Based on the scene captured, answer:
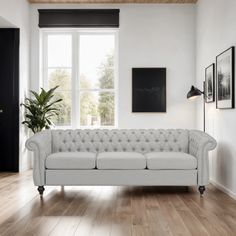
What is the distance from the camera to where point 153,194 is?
4590mm

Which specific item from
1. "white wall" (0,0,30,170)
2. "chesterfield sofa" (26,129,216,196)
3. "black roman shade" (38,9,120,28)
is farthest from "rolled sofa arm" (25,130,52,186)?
"black roman shade" (38,9,120,28)

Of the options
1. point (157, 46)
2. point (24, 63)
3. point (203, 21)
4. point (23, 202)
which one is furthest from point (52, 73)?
point (23, 202)

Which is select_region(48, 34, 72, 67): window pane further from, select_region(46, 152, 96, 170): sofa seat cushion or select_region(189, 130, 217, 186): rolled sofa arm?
select_region(189, 130, 217, 186): rolled sofa arm

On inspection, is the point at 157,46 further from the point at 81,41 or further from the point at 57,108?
the point at 57,108

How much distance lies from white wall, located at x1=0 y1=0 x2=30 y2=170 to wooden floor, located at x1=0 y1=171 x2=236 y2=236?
151cm

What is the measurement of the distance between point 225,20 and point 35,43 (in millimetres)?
3735

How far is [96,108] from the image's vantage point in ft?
23.1

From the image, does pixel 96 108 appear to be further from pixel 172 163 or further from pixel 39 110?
pixel 172 163

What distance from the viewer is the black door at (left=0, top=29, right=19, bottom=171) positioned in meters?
6.34

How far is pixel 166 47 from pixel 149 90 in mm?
887

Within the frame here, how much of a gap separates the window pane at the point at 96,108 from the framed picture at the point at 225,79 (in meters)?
2.48

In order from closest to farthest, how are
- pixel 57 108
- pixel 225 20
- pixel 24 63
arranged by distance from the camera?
1. pixel 225 20
2. pixel 24 63
3. pixel 57 108

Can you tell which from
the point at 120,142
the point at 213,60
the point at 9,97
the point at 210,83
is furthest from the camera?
the point at 9,97

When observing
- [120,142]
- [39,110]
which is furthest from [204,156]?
[39,110]
